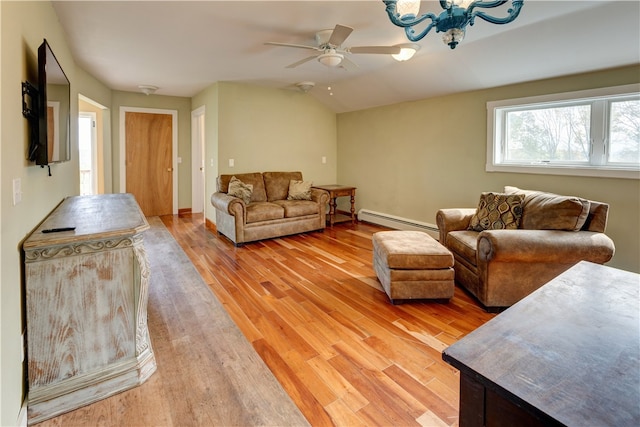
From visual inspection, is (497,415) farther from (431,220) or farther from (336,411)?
(431,220)

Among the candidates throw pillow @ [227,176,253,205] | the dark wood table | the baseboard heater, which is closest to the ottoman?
the dark wood table


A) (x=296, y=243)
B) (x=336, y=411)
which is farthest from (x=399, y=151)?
(x=336, y=411)

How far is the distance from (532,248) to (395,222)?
3.05 meters

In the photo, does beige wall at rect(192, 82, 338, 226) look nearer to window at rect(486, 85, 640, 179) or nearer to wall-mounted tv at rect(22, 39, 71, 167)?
wall-mounted tv at rect(22, 39, 71, 167)

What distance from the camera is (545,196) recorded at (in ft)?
9.95

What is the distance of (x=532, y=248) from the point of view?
8.30 feet

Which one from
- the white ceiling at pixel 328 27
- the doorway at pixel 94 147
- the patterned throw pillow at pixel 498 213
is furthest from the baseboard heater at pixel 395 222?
the doorway at pixel 94 147

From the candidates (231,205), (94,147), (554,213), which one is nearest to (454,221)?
(554,213)

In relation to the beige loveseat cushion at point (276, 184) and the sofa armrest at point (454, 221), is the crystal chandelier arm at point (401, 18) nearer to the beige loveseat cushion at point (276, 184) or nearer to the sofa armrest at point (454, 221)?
the sofa armrest at point (454, 221)

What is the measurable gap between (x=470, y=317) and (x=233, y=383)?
1857 mm

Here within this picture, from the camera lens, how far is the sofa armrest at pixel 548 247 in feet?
8.16

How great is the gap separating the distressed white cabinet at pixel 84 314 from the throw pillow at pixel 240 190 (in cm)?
287

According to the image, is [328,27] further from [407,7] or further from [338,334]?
[338,334]

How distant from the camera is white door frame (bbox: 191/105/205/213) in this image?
6.60 meters
